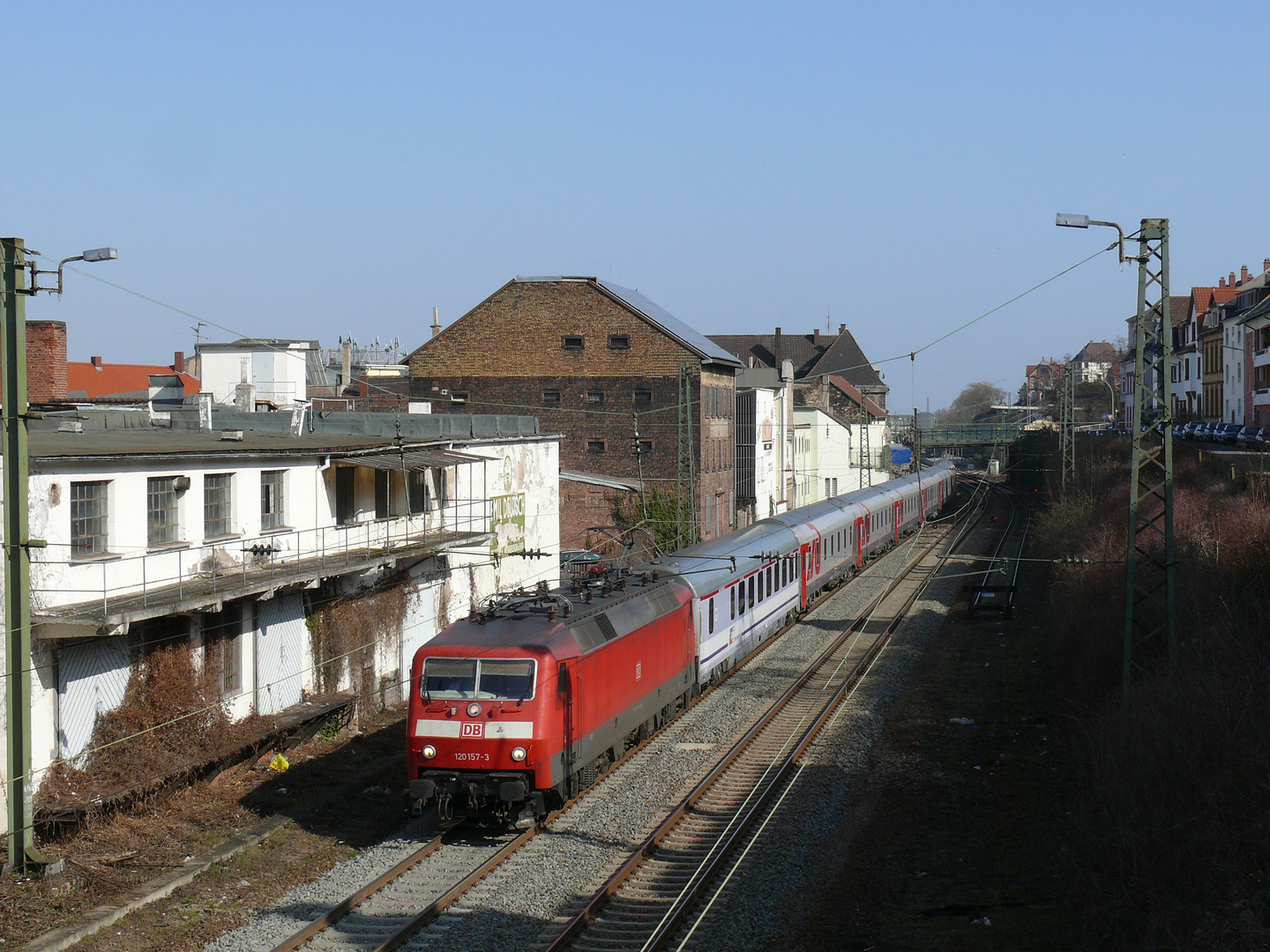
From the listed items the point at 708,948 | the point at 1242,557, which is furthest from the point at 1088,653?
the point at 708,948

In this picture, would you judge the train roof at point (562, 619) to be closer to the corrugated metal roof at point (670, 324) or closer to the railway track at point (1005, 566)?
the railway track at point (1005, 566)

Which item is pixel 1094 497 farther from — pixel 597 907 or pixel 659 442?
pixel 597 907

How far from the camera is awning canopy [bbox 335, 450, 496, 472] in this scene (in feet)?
72.4

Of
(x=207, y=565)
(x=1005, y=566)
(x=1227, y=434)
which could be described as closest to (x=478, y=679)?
(x=207, y=565)

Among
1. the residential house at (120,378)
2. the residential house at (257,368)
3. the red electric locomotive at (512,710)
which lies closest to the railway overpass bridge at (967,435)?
the residential house at (120,378)

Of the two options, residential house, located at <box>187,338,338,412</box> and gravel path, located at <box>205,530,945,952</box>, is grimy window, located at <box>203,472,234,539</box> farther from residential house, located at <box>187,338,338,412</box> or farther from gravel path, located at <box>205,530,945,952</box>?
residential house, located at <box>187,338,338,412</box>

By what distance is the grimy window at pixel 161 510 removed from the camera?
17547mm

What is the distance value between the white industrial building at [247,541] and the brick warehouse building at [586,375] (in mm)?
15177

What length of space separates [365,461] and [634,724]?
7.74 metres

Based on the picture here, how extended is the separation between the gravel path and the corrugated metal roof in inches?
972

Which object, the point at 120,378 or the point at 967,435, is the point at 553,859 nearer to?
the point at 120,378

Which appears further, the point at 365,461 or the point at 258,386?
the point at 258,386

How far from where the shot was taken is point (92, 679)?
16.2 m

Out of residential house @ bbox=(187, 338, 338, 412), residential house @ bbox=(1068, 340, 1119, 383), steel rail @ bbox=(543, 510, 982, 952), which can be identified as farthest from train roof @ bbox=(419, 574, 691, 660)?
residential house @ bbox=(1068, 340, 1119, 383)
